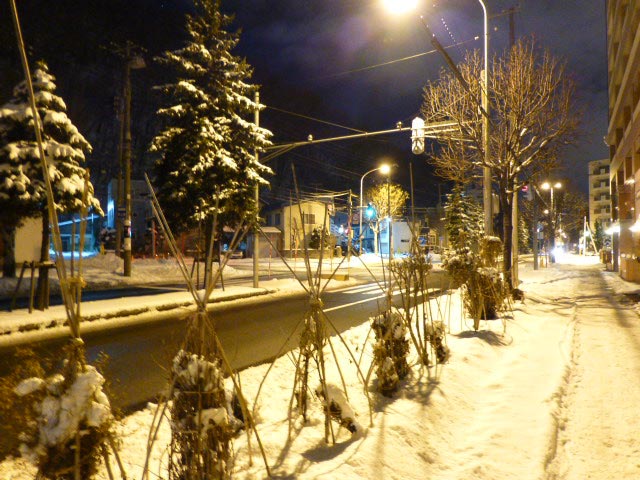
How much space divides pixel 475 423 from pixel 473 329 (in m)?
4.36

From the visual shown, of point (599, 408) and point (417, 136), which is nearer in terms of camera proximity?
point (599, 408)

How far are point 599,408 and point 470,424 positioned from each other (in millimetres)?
1684

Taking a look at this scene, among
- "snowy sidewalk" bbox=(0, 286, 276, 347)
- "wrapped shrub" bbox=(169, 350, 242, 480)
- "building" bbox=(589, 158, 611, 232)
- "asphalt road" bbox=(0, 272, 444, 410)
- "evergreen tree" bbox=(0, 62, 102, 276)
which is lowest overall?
"asphalt road" bbox=(0, 272, 444, 410)

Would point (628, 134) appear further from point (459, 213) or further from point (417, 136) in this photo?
A: point (459, 213)

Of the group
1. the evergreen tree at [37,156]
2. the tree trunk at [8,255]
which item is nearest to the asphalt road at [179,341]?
the evergreen tree at [37,156]

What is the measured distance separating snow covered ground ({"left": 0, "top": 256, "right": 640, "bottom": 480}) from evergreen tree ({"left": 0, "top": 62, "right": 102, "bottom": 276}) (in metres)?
9.47

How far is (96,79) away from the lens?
76.5 m

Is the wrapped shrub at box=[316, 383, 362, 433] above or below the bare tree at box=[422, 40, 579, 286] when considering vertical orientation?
below

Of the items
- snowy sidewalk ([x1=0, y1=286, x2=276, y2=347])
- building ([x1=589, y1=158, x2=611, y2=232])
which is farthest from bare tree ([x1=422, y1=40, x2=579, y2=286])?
building ([x1=589, y1=158, x2=611, y2=232])

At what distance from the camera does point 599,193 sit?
337ft

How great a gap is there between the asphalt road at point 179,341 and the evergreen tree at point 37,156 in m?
5.11

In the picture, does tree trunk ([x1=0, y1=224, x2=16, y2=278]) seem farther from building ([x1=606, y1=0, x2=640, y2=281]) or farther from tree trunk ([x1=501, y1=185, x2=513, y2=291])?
building ([x1=606, y1=0, x2=640, y2=281])

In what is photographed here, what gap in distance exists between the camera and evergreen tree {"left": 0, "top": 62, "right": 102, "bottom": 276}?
13.1 metres

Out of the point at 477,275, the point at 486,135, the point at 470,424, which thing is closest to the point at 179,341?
the point at 470,424
